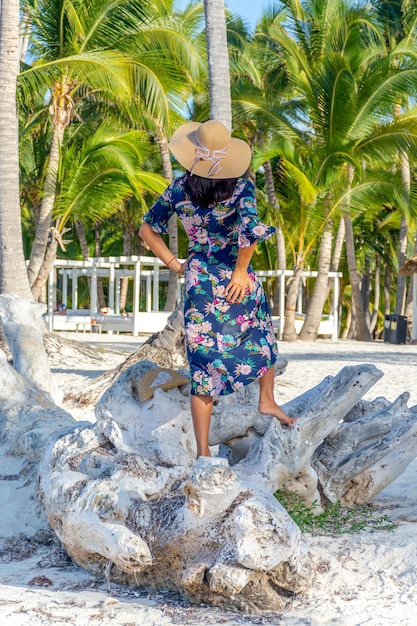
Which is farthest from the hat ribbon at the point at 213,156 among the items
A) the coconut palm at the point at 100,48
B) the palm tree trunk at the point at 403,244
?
the palm tree trunk at the point at 403,244

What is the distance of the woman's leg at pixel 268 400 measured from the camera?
3.85 metres

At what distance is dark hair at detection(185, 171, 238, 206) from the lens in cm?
370

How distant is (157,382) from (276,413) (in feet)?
2.13

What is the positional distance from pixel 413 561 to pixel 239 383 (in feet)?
3.48

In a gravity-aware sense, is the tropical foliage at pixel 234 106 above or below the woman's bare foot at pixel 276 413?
above

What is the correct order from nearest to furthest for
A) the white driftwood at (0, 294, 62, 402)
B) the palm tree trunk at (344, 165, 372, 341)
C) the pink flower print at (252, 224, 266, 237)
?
the pink flower print at (252, 224, 266, 237) → the white driftwood at (0, 294, 62, 402) → the palm tree trunk at (344, 165, 372, 341)

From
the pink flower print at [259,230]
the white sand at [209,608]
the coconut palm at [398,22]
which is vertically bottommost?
the white sand at [209,608]

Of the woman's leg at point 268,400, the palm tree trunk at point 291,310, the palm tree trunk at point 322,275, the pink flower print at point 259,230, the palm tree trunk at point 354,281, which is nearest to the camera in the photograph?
the pink flower print at point 259,230

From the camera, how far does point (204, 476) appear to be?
3.06 meters

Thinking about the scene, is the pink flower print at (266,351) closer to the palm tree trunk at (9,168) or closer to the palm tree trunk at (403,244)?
the palm tree trunk at (9,168)

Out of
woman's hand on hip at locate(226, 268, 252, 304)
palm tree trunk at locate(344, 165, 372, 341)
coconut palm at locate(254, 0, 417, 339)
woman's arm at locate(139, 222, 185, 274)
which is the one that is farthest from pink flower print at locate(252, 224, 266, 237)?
palm tree trunk at locate(344, 165, 372, 341)

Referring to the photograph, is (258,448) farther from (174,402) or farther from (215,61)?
(215,61)

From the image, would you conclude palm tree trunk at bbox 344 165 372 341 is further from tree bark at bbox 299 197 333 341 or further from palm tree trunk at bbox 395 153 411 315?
tree bark at bbox 299 197 333 341

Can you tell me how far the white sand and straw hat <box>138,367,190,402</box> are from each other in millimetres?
A: 868
